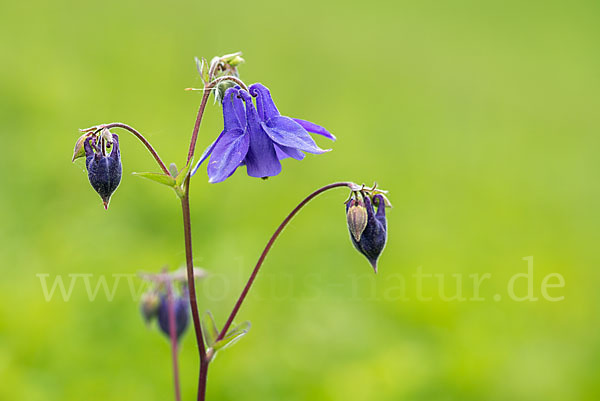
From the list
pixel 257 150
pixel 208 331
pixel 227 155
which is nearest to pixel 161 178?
pixel 227 155

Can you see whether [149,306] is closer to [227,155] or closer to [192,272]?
[192,272]

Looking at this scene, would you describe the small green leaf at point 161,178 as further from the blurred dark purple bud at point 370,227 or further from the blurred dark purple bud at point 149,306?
the blurred dark purple bud at point 149,306

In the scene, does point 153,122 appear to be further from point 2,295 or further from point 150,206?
point 2,295

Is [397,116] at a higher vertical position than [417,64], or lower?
lower

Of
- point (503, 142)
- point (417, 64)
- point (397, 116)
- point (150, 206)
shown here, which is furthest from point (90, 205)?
point (417, 64)

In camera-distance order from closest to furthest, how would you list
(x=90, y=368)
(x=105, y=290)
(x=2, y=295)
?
(x=90, y=368) → (x=2, y=295) → (x=105, y=290)

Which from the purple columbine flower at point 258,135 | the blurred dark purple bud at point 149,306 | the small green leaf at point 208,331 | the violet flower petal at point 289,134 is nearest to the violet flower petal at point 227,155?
the purple columbine flower at point 258,135

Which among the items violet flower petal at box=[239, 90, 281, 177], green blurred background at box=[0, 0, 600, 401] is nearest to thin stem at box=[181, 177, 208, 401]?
violet flower petal at box=[239, 90, 281, 177]
